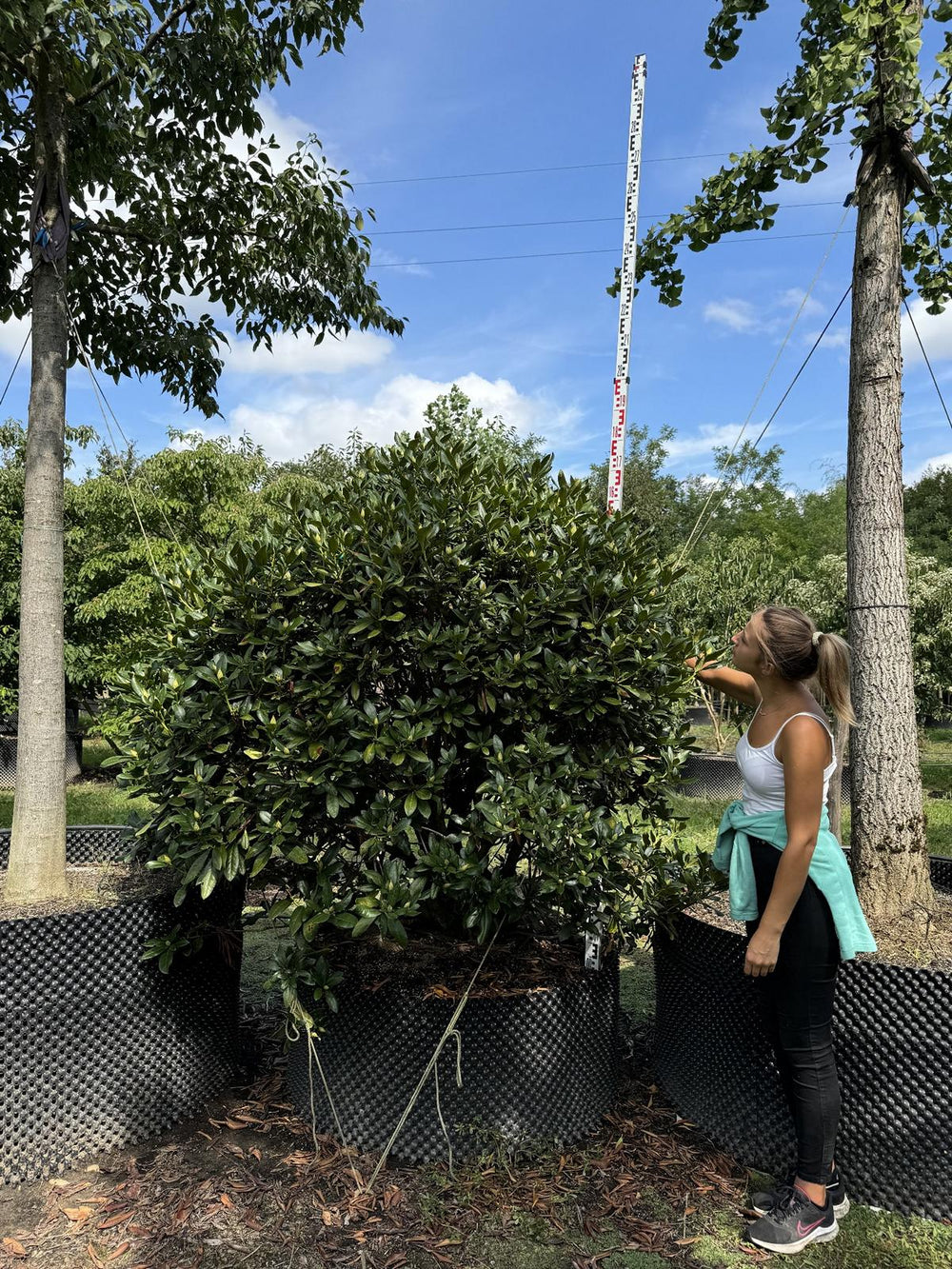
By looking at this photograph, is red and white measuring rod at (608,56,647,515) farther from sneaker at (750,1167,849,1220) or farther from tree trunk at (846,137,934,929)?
sneaker at (750,1167,849,1220)

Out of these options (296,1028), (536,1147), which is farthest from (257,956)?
(536,1147)

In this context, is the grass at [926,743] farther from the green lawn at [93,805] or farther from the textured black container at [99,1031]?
the textured black container at [99,1031]

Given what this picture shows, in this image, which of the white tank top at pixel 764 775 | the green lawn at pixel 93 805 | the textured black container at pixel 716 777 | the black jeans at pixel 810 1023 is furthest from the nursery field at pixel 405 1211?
the textured black container at pixel 716 777

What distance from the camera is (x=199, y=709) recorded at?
2713 millimetres

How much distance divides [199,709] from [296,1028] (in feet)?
3.45

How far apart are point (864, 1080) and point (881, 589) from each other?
171 centimetres

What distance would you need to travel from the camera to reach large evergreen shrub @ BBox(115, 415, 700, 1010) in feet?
8.43

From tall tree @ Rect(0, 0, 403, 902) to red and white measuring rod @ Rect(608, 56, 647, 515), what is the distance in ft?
5.23

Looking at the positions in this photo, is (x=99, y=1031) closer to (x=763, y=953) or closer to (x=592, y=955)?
(x=592, y=955)

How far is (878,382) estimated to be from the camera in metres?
3.40

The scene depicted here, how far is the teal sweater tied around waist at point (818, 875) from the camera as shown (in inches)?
94.0

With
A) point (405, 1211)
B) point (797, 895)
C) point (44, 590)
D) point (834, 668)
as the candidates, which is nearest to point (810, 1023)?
point (797, 895)

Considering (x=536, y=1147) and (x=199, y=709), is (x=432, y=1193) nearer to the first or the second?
(x=536, y=1147)

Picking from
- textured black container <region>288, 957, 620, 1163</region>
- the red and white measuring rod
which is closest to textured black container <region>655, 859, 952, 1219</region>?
textured black container <region>288, 957, 620, 1163</region>
